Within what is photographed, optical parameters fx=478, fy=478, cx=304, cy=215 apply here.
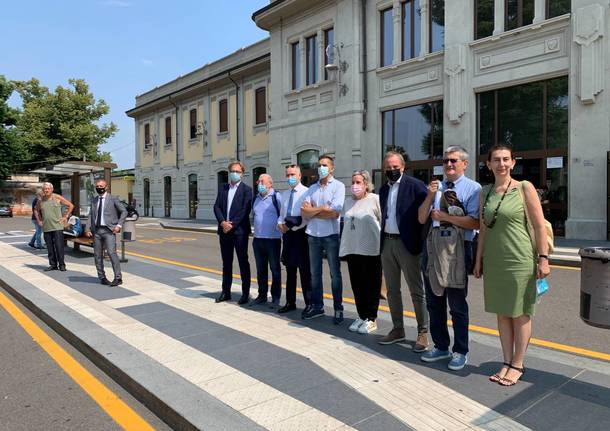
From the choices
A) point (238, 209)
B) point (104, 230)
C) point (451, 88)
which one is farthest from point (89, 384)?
point (451, 88)

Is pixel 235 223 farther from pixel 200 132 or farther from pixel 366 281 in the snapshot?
pixel 200 132

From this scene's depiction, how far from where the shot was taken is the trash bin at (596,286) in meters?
3.02

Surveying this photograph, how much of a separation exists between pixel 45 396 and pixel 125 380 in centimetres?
59

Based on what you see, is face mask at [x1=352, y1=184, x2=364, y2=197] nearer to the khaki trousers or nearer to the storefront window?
the khaki trousers

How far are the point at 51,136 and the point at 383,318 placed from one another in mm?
47122

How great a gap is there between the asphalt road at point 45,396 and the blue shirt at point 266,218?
2.45 m

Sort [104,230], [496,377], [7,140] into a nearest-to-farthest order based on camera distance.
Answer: [496,377] → [104,230] → [7,140]

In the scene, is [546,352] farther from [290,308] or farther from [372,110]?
[372,110]

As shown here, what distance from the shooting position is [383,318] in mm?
5539

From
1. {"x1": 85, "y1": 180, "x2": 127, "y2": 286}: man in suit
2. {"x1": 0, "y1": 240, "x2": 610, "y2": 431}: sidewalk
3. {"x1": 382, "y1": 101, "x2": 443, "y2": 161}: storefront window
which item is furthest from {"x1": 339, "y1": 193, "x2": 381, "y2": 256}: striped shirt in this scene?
{"x1": 382, "y1": 101, "x2": 443, "y2": 161}: storefront window

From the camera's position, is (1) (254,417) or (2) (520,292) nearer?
(1) (254,417)

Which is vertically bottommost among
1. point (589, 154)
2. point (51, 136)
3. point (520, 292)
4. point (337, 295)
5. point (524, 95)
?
point (337, 295)

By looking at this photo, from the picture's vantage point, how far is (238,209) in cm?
632

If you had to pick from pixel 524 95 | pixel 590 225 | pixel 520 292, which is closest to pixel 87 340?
pixel 520 292
